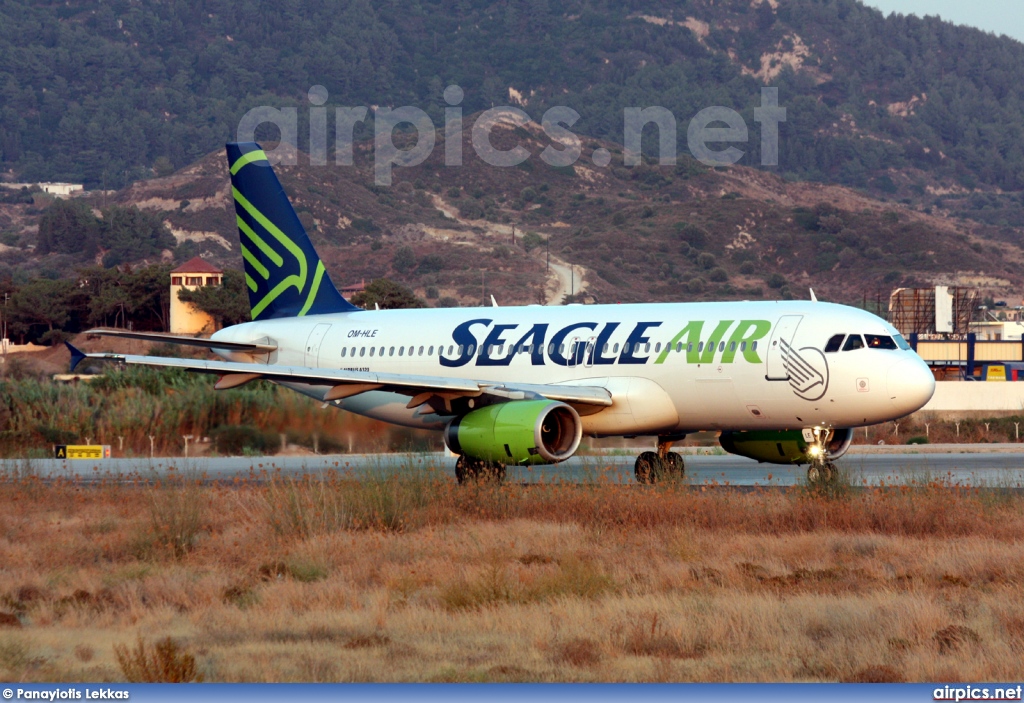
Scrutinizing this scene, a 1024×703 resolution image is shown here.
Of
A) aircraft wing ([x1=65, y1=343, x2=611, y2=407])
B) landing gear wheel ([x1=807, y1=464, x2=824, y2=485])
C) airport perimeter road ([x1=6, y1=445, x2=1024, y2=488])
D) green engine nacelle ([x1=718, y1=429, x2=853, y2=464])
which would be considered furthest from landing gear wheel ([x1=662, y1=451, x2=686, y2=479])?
landing gear wheel ([x1=807, y1=464, x2=824, y2=485])

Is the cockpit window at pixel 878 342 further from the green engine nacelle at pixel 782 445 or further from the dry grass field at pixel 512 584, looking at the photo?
the dry grass field at pixel 512 584

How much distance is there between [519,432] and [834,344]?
6.11 metres

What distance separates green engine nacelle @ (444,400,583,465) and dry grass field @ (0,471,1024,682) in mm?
2482

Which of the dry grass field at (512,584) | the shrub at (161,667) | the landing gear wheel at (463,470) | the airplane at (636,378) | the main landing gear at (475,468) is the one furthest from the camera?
the landing gear wheel at (463,470)

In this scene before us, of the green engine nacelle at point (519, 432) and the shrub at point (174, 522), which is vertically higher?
the green engine nacelle at point (519, 432)

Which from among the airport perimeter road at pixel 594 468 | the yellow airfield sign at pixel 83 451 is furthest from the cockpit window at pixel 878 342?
the yellow airfield sign at pixel 83 451

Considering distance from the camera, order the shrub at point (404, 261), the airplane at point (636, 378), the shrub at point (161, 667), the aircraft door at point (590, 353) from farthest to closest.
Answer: the shrub at point (404, 261)
the aircraft door at point (590, 353)
the airplane at point (636, 378)
the shrub at point (161, 667)

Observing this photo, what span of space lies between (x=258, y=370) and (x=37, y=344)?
335ft

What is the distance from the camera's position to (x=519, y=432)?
2567cm

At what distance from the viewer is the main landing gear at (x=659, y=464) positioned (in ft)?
90.3

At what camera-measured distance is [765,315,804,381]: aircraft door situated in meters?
26.4

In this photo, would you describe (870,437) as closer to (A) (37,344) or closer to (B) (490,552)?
(B) (490,552)

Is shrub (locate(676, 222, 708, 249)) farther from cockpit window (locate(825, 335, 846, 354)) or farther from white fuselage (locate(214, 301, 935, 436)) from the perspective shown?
cockpit window (locate(825, 335, 846, 354))

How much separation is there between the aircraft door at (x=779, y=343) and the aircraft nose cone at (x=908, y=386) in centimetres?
195
